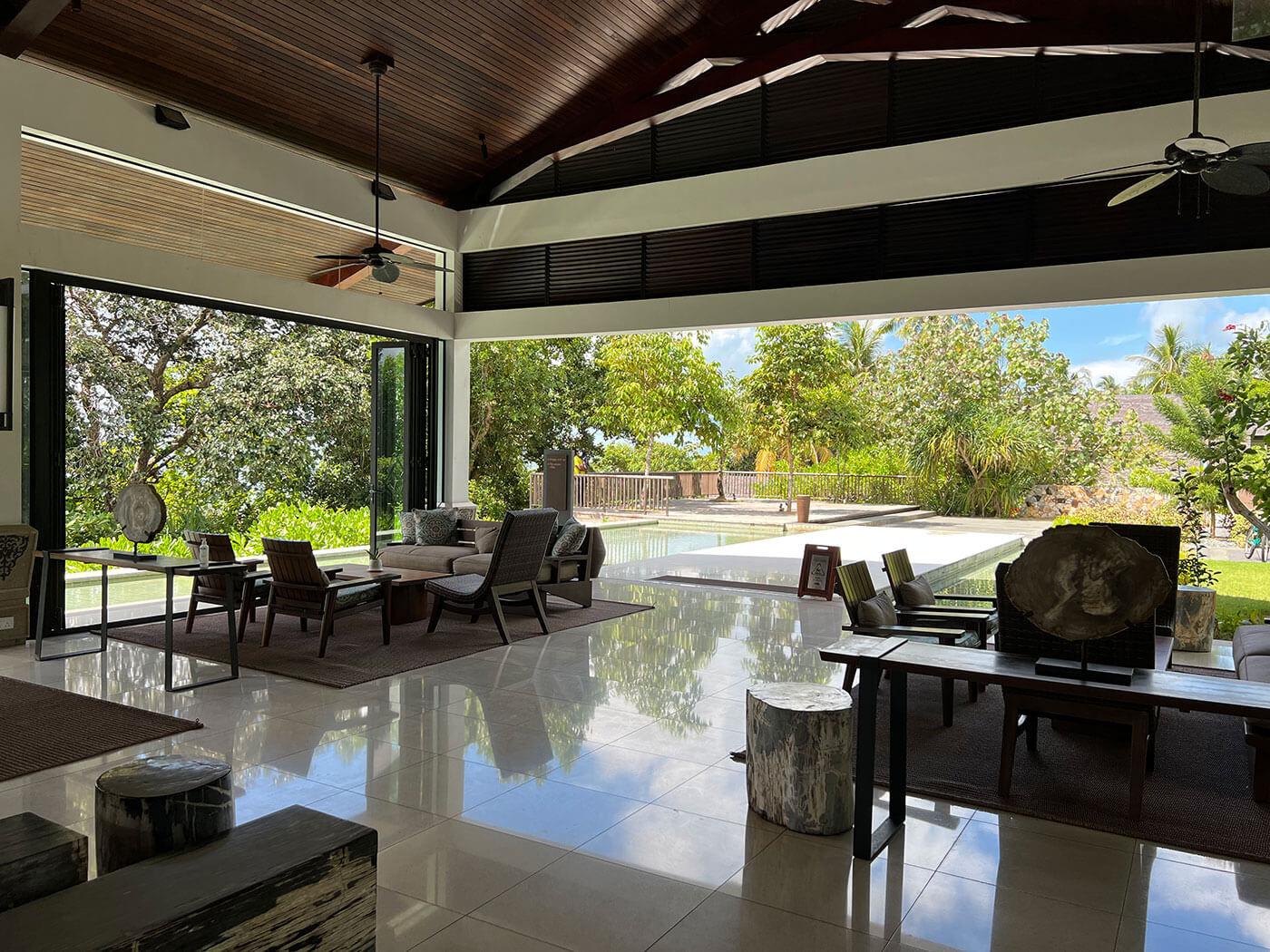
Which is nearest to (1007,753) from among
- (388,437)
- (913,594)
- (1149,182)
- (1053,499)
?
(913,594)

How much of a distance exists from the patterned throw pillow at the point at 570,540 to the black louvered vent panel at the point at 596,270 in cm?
284

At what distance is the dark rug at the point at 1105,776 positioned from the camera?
11.2 feet

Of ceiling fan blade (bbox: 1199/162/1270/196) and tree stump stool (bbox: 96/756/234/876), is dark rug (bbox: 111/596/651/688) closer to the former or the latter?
tree stump stool (bbox: 96/756/234/876)

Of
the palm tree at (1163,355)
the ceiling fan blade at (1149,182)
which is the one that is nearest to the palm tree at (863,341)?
the palm tree at (1163,355)

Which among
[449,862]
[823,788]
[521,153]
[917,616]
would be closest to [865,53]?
[521,153]

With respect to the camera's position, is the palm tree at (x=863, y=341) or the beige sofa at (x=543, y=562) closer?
the beige sofa at (x=543, y=562)

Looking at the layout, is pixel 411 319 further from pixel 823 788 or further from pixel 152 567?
pixel 823 788

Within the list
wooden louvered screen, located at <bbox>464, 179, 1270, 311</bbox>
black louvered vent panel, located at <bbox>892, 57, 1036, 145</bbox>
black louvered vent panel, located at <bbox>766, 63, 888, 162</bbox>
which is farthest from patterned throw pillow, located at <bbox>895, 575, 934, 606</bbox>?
black louvered vent panel, located at <bbox>766, 63, 888, 162</bbox>

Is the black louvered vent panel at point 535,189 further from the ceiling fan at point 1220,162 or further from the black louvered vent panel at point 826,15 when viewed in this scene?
the ceiling fan at point 1220,162

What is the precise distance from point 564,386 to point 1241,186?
14.5m

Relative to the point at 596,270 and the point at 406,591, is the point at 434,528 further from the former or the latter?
the point at 596,270

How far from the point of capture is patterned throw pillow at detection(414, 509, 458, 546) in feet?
30.9

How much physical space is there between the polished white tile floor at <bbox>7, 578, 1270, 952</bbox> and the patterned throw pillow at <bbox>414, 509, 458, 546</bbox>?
13.1 ft

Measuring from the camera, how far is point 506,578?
6711mm
